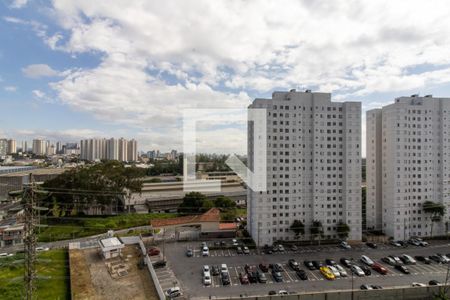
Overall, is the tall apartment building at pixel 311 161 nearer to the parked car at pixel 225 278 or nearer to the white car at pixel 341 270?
the white car at pixel 341 270

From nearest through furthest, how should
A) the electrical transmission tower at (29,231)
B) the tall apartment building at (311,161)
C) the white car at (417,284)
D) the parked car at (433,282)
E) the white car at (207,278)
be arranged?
1. the electrical transmission tower at (29,231)
2. the white car at (417,284)
3. the parked car at (433,282)
4. the white car at (207,278)
5. the tall apartment building at (311,161)

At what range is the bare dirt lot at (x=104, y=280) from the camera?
26.5ft

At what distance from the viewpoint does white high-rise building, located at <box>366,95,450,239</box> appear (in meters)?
13.3

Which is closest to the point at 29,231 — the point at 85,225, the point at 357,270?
the point at 357,270

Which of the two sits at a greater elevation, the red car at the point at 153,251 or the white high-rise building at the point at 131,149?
the white high-rise building at the point at 131,149

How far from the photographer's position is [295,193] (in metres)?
12.8

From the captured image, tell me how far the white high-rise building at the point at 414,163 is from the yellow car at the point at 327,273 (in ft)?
19.2

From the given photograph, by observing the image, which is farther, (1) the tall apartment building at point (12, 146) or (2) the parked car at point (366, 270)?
(1) the tall apartment building at point (12, 146)

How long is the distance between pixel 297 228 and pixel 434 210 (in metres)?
6.79

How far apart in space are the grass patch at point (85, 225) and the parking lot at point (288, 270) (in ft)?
16.8

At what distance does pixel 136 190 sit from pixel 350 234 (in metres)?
13.3

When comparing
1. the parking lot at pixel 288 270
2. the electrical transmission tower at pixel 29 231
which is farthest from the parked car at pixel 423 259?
the electrical transmission tower at pixel 29 231

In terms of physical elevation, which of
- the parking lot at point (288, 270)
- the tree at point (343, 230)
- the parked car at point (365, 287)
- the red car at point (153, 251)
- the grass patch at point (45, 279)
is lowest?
the grass patch at point (45, 279)

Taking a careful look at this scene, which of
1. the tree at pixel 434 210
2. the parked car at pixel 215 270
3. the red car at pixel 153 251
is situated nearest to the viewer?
the parked car at pixel 215 270
